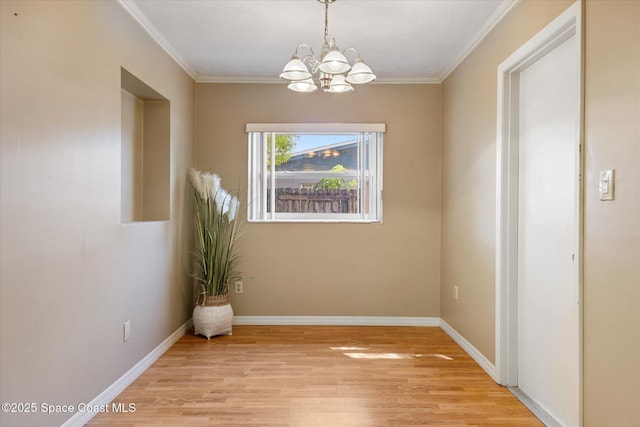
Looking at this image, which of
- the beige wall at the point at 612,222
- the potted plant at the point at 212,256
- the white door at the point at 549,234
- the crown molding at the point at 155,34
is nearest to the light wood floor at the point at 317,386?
the potted plant at the point at 212,256

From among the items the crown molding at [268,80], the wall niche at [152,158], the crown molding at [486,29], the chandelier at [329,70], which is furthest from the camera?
the crown molding at [268,80]

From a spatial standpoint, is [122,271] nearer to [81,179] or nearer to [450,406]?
[81,179]

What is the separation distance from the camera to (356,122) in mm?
4004

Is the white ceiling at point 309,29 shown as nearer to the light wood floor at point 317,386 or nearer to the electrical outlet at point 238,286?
the electrical outlet at point 238,286

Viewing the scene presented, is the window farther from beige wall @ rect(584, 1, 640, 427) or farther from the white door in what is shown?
beige wall @ rect(584, 1, 640, 427)

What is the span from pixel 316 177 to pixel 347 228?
60 cm

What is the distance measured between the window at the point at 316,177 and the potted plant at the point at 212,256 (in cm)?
48

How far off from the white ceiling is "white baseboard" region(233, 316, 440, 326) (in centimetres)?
234

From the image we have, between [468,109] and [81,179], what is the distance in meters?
2.73

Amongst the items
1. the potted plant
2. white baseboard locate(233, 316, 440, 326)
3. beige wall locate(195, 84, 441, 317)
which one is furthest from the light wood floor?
beige wall locate(195, 84, 441, 317)

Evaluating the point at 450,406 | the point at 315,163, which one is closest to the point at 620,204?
the point at 450,406

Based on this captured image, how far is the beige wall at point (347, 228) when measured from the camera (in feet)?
13.1

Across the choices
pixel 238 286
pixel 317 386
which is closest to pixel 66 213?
pixel 317 386

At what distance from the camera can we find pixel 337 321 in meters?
4.01
